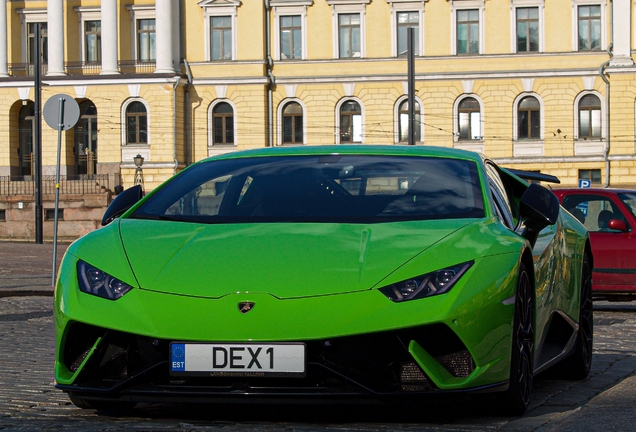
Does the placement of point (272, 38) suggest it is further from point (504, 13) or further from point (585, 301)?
point (585, 301)

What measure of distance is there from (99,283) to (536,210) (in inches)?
87.6

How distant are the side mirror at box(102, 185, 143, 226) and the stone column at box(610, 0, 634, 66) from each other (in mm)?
56121

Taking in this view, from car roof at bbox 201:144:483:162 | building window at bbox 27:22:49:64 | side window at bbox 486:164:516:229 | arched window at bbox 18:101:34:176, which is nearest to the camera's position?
side window at bbox 486:164:516:229

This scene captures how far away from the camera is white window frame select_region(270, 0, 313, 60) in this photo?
63.3m

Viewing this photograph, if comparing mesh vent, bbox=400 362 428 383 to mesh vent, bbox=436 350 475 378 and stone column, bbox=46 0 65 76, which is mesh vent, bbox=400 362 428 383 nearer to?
mesh vent, bbox=436 350 475 378

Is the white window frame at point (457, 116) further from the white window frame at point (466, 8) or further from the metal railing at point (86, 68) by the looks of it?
the metal railing at point (86, 68)

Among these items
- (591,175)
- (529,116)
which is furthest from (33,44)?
(591,175)

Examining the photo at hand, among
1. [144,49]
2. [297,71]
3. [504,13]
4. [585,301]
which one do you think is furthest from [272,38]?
[585,301]

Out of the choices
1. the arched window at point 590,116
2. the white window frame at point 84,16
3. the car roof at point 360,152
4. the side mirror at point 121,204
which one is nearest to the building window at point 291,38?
the white window frame at point 84,16

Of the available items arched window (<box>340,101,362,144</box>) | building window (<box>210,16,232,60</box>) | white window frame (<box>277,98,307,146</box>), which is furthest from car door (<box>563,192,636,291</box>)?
building window (<box>210,16,232,60</box>)

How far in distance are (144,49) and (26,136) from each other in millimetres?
7965

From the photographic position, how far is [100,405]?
5637mm

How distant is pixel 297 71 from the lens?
6328cm

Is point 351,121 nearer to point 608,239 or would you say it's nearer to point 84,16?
point 84,16
